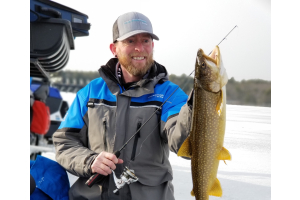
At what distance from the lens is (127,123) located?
2.33 meters

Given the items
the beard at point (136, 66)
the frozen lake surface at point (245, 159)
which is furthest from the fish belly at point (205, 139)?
the frozen lake surface at point (245, 159)

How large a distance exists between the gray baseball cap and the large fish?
107cm

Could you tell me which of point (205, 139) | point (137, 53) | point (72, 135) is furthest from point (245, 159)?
point (205, 139)

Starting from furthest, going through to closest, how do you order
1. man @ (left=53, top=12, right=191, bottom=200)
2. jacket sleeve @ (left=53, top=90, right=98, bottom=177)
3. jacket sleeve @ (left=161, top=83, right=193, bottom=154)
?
jacket sleeve @ (left=53, top=90, right=98, bottom=177) → man @ (left=53, top=12, right=191, bottom=200) → jacket sleeve @ (left=161, top=83, right=193, bottom=154)

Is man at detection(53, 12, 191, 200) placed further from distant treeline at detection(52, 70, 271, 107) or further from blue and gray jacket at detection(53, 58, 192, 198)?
distant treeline at detection(52, 70, 271, 107)

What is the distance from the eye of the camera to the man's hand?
2.05m

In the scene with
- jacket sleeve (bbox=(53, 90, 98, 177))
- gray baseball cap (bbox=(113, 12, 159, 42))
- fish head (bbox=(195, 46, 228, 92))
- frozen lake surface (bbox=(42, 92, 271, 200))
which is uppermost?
gray baseball cap (bbox=(113, 12, 159, 42))

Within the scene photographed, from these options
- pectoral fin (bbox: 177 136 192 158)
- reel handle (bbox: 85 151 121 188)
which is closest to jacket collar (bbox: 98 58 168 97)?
reel handle (bbox: 85 151 121 188)

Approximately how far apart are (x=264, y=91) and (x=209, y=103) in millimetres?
2881
